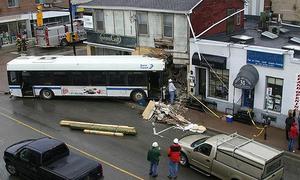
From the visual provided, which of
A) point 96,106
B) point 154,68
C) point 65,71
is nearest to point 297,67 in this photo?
point 154,68

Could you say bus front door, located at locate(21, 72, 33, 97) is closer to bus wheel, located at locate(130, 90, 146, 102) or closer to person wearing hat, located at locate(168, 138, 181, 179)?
bus wheel, located at locate(130, 90, 146, 102)

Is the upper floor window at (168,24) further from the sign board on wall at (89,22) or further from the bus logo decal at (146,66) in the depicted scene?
the sign board on wall at (89,22)

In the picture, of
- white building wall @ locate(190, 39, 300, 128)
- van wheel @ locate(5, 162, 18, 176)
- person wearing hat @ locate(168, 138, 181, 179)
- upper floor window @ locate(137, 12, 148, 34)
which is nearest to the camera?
person wearing hat @ locate(168, 138, 181, 179)

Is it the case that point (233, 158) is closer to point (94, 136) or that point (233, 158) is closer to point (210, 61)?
point (94, 136)

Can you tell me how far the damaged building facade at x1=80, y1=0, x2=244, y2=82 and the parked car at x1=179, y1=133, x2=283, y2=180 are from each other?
1017 cm

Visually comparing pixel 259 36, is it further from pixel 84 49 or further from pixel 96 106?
pixel 84 49

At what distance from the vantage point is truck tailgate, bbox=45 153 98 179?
1714 centimetres

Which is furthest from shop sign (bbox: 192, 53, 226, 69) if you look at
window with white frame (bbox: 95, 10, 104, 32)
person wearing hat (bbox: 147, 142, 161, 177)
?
window with white frame (bbox: 95, 10, 104, 32)

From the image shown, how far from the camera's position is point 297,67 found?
2242 cm

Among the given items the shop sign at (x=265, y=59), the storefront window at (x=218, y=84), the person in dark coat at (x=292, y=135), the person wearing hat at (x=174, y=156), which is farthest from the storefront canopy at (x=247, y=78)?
the person wearing hat at (x=174, y=156)

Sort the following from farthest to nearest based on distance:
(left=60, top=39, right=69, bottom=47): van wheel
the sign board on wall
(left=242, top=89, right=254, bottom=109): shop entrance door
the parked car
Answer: (left=60, top=39, right=69, bottom=47): van wheel < the sign board on wall < (left=242, top=89, right=254, bottom=109): shop entrance door < the parked car

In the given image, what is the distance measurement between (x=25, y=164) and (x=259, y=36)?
17.8 metres

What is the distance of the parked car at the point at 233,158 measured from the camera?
1673cm

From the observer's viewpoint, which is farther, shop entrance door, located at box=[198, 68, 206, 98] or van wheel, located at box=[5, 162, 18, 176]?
shop entrance door, located at box=[198, 68, 206, 98]
